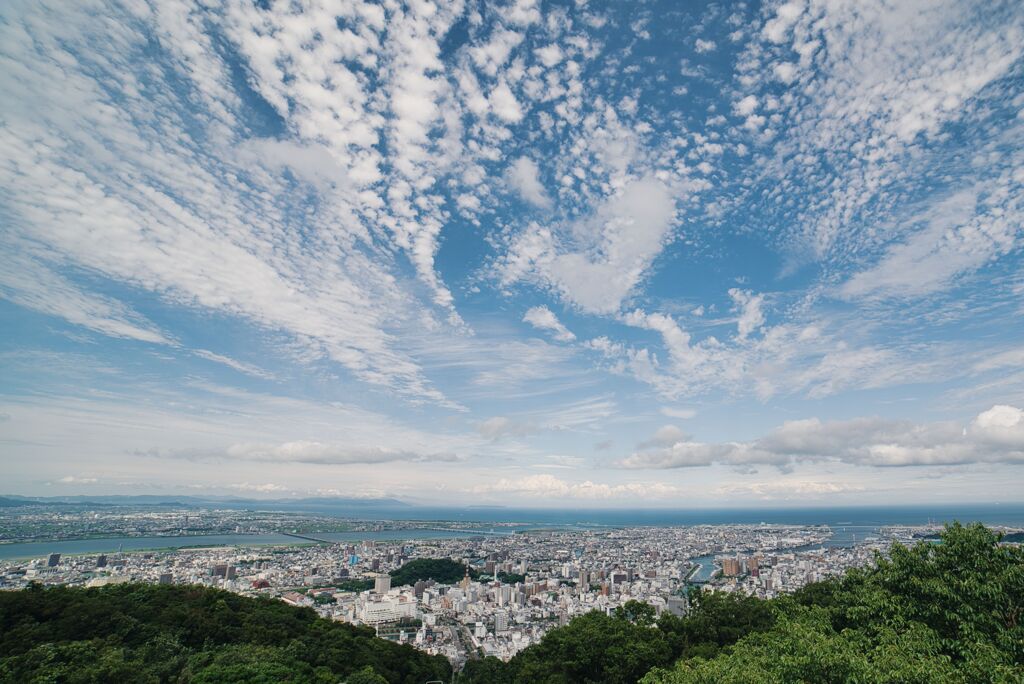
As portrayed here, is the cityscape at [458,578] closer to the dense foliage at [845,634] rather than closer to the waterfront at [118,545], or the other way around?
the waterfront at [118,545]

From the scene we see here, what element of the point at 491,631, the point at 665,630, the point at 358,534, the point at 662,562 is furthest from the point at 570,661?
the point at 358,534

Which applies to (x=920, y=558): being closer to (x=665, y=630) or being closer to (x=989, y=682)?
(x=989, y=682)

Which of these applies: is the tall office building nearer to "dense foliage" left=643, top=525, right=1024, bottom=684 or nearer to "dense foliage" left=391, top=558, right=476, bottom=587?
"dense foliage" left=391, top=558, right=476, bottom=587

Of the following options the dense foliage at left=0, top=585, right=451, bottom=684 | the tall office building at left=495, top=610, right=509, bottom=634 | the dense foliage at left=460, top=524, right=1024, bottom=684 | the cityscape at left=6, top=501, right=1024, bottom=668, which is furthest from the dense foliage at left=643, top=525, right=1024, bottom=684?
the tall office building at left=495, top=610, right=509, bottom=634

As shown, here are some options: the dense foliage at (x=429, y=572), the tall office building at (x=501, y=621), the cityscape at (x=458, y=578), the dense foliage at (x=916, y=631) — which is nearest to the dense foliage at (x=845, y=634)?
the dense foliage at (x=916, y=631)

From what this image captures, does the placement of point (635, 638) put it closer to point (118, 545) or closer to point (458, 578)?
point (458, 578)

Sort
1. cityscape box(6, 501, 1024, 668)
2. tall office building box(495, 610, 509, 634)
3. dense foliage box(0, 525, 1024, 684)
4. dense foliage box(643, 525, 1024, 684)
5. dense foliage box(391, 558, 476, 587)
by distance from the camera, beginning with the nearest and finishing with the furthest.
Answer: dense foliage box(643, 525, 1024, 684)
dense foliage box(0, 525, 1024, 684)
cityscape box(6, 501, 1024, 668)
tall office building box(495, 610, 509, 634)
dense foliage box(391, 558, 476, 587)
